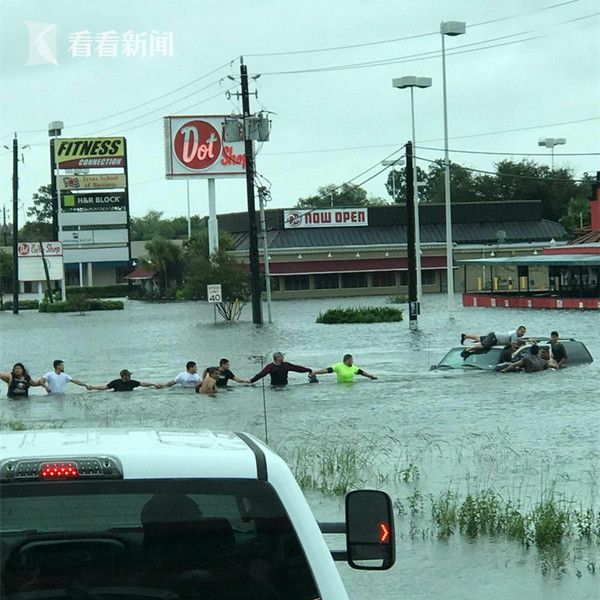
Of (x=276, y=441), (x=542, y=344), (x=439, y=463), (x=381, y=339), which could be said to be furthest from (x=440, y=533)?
(x=381, y=339)

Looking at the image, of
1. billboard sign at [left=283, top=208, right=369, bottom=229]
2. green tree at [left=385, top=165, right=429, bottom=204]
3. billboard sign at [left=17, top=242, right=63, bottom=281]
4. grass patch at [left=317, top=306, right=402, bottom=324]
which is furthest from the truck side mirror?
green tree at [left=385, top=165, right=429, bottom=204]

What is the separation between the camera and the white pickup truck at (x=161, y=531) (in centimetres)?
385

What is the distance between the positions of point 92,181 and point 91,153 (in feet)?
8.22

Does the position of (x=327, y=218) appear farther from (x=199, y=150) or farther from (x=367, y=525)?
(x=367, y=525)

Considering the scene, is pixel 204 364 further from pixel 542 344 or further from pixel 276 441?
pixel 276 441

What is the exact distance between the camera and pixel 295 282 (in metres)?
111

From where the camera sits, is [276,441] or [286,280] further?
[286,280]

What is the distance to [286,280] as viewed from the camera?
110312 millimetres

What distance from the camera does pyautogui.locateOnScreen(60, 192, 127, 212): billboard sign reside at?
127m

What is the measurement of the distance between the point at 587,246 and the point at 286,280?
35426 millimetres

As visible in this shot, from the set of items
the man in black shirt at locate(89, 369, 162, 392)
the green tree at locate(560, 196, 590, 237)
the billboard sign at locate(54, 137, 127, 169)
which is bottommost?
the man in black shirt at locate(89, 369, 162, 392)

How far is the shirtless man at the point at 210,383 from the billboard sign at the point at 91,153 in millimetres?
98400

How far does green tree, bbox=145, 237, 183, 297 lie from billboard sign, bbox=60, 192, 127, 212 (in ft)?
39.0

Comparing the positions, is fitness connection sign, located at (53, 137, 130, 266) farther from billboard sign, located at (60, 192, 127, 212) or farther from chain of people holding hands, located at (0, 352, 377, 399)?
chain of people holding hands, located at (0, 352, 377, 399)
